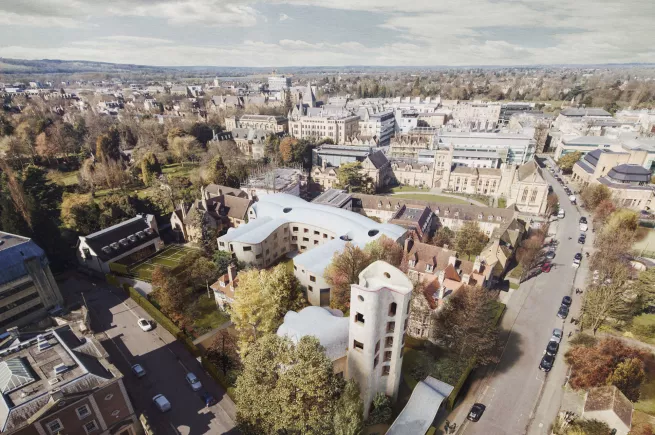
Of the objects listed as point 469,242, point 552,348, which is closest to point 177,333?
point 552,348

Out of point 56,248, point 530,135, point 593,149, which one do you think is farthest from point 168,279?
point 593,149

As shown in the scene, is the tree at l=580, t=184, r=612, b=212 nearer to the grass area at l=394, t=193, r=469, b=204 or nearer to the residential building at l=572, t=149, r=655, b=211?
the residential building at l=572, t=149, r=655, b=211

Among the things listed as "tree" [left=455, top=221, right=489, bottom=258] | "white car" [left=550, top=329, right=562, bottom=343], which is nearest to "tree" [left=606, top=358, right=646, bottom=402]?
"white car" [left=550, top=329, right=562, bottom=343]

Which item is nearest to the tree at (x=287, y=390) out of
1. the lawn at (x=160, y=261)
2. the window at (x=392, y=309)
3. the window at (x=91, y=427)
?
the window at (x=392, y=309)

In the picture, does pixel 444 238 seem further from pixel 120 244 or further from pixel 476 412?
pixel 120 244

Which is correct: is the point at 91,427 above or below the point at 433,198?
above

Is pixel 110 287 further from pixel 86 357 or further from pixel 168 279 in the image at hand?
pixel 86 357
